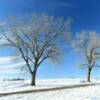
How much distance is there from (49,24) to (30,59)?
6.36 meters

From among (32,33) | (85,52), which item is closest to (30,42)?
(32,33)

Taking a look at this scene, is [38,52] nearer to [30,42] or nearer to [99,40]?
[30,42]

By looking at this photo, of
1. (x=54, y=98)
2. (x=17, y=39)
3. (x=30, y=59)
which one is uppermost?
(x=17, y=39)

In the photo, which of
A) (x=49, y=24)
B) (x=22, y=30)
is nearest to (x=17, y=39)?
(x=22, y=30)

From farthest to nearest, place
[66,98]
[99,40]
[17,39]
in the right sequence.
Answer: [99,40] → [17,39] → [66,98]

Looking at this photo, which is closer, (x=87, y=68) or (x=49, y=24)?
(x=49, y=24)

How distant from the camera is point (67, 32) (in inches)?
1924

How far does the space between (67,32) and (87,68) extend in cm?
1944

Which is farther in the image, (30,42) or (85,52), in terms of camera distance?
(85,52)

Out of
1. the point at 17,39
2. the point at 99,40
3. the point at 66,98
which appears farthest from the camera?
the point at 99,40

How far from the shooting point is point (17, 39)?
4662cm

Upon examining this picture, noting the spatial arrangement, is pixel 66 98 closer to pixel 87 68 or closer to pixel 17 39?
pixel 17 39

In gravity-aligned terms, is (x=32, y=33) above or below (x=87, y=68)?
Result: above

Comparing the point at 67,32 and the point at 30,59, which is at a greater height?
the point at 67,32
